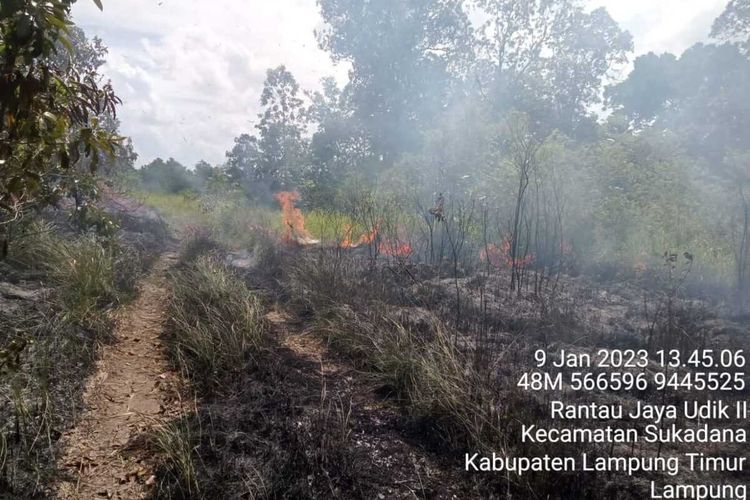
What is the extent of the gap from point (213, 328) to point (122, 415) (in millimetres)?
1023

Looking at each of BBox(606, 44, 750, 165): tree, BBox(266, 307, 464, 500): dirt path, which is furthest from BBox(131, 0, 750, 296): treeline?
BBox(266, 307, 464, 500): dirt path

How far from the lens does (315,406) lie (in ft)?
9.85

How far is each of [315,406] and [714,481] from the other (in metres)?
2.17

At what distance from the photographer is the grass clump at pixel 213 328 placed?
3467 mm

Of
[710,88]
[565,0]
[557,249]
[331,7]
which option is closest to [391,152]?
[331,7]

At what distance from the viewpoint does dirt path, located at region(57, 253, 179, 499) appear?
232 cm

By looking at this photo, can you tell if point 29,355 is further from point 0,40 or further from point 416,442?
point 416,442

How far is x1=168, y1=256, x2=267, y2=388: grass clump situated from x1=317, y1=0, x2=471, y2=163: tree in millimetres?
17079

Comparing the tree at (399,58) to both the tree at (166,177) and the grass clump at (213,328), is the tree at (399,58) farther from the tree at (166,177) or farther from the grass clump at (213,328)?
the grass clump at (213,328)

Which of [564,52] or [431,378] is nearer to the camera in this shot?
[431,378]

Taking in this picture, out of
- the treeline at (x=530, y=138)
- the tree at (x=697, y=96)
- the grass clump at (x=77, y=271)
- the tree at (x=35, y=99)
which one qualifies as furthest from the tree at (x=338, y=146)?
the tree at (x=35, y=99)

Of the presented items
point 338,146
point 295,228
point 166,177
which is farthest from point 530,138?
point 166,177

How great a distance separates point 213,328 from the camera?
3.83 m

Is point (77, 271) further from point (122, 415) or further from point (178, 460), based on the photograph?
point (178, 460)
